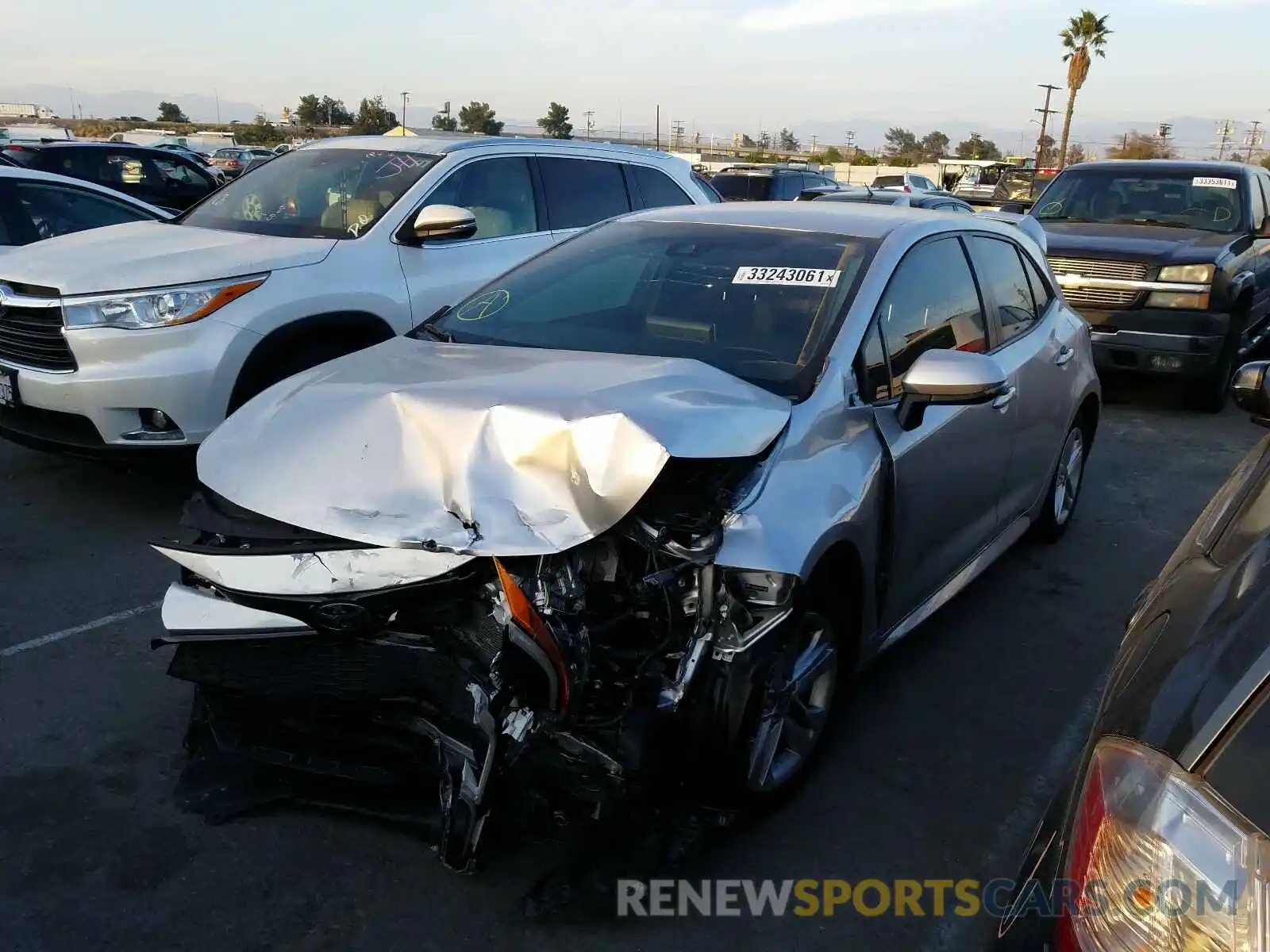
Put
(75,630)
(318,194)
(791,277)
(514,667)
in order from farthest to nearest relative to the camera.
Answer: (318,194) < (75,630) < (791,277) < (514,667)

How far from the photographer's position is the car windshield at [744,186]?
17.6 meters

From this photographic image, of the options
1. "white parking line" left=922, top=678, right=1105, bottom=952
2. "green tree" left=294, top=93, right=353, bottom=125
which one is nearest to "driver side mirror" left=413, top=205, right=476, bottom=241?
"white parking line" left=922, top=678, right=1105, bottom=952

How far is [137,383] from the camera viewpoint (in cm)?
479

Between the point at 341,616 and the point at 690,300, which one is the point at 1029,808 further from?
the point at 341,616

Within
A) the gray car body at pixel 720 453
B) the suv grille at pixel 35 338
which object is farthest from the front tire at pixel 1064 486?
the suv grille at pixel 35 338

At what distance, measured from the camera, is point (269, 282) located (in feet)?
16.8

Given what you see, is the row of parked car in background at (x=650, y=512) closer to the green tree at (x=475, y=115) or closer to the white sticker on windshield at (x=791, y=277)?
the white sticker on windshield at (x=791, y=277)

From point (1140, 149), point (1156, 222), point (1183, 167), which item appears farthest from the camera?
point (1140, 149)

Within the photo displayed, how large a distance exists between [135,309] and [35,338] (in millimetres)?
583

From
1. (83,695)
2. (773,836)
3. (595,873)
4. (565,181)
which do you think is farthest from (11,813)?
(565,181)

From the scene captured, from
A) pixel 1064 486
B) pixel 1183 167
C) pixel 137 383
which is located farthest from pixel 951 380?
pixel 1183 167

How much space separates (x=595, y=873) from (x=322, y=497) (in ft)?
3.89

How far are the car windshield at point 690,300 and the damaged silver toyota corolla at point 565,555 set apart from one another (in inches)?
0.8

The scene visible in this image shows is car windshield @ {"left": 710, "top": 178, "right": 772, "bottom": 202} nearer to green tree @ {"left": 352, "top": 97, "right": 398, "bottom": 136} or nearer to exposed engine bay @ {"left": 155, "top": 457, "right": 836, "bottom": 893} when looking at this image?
exposed engine bay @ {"left": 155, "top": 457, "right": 836, "bottom": 893}
